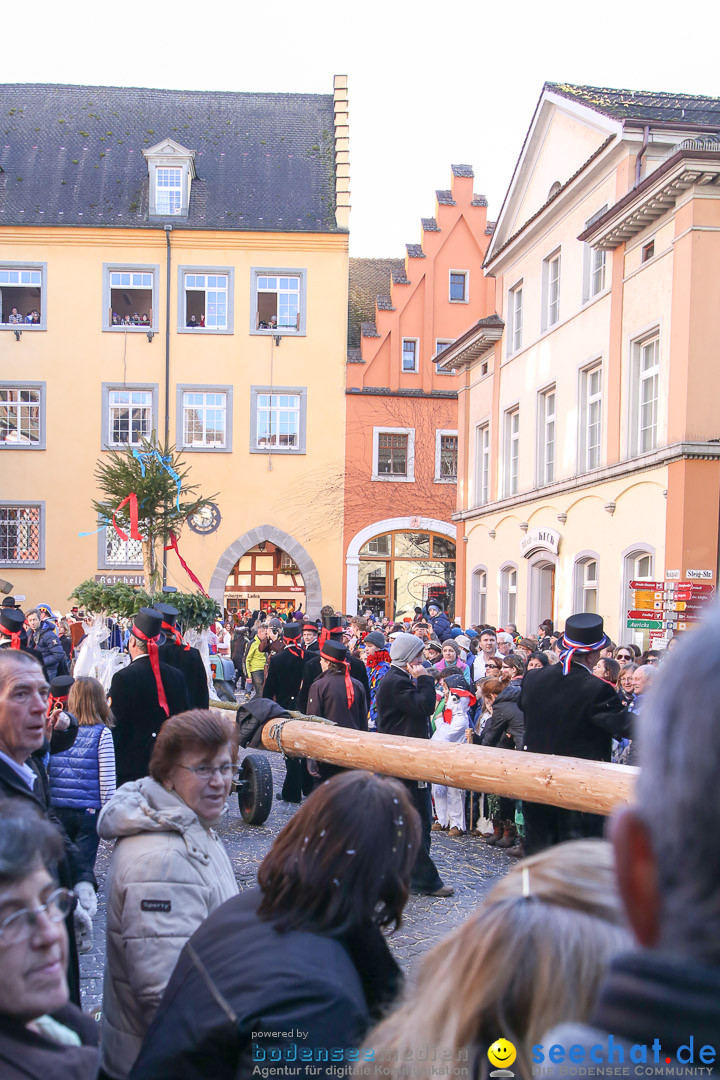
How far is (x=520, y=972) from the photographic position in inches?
55.3

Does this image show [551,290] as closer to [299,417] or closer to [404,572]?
[299,417]

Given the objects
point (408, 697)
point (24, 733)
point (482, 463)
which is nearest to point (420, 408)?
point (482, 463)

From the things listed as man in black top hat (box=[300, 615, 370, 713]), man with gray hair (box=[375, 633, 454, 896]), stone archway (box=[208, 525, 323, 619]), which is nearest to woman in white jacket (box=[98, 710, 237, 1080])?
man with gray hair (box=[375, 633, 454, 896])

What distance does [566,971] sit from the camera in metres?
1.40

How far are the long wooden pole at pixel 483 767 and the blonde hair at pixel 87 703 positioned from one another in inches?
64.2

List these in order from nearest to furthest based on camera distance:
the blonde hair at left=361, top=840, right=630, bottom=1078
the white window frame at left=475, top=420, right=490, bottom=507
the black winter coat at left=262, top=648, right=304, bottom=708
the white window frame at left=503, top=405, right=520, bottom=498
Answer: the blonde hair at left=361, top=840, right=630, bottom=1078, the black winter coat at left=262, top=648, right=304, bottom=708, the white window frame at left=503, top=405, right=520, bottom=498, the white window frame at left=475, top=420, right=490, bottom=507

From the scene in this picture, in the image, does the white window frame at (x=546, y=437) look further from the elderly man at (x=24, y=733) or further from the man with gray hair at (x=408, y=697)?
the elderly man at (x=24, y=733)

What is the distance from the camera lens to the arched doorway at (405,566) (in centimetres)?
3203

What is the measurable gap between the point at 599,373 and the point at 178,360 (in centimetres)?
1546

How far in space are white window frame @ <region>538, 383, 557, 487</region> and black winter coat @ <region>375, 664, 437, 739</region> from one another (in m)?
13.9

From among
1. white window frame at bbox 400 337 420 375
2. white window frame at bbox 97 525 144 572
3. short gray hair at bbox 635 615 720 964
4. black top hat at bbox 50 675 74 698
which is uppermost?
white window frame at bbox 400 337 420 375

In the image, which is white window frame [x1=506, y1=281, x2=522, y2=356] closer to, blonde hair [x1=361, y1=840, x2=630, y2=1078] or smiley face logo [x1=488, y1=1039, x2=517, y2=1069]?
blonde hair [x1=361, y1=840, x2=630, y2=1078]

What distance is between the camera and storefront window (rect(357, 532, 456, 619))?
3216 cm

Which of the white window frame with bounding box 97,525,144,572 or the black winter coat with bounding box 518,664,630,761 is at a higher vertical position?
the white window frame with bounding box 97,525,144,572
